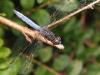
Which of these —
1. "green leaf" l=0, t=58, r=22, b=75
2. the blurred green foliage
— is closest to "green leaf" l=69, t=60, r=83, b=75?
the blurred green foliage

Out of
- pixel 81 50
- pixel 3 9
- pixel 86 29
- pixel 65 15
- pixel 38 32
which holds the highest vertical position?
pixel 86 29

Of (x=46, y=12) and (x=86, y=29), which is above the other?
(x=86, y=29)

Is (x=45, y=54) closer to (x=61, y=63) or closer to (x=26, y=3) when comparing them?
(x=61, y=63)

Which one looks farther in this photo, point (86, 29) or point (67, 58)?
point (86, 29)

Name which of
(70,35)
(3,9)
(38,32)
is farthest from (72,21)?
(38,32)

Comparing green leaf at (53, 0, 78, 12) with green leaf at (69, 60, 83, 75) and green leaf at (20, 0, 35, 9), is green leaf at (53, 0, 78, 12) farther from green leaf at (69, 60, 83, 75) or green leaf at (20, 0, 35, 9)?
green leaf at (69, 60, 83, 75)

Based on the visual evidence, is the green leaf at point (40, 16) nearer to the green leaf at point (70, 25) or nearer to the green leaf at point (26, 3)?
the green leaf at point (26, 3)

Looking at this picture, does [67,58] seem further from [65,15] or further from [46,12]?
[65,15]

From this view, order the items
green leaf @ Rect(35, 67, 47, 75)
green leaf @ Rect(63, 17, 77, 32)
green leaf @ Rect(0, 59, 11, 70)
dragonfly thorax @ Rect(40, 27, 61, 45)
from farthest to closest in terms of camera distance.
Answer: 1. green leaf @ Rect(63, 17, 77, 32)
2. green leaf @ Rect(35, 67, 47, 75)
3. green leaf @ Rect(0, 59, 11, 70)
4. dragonfly thorax @ Rect(40, 27, 61, 45)
